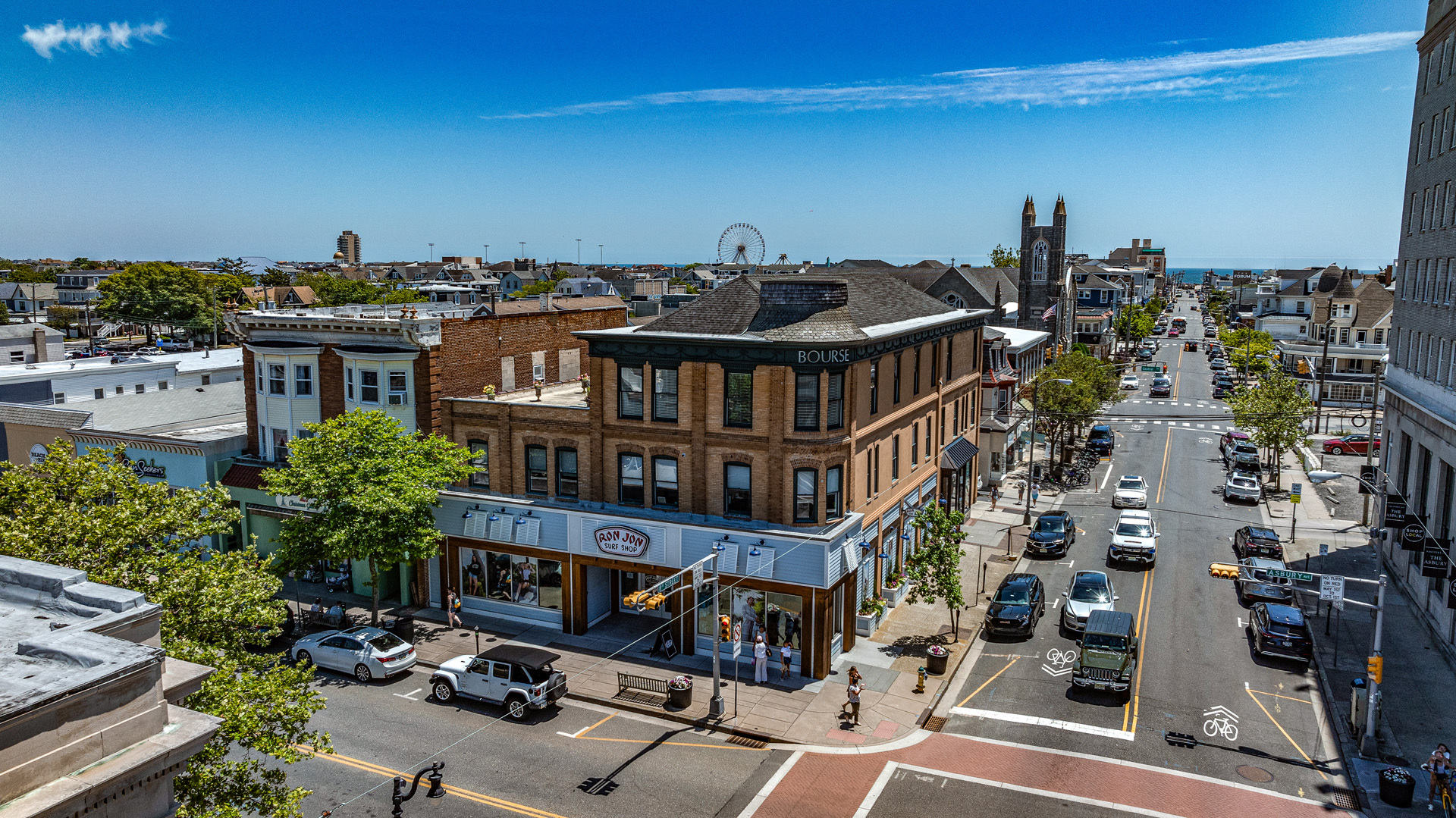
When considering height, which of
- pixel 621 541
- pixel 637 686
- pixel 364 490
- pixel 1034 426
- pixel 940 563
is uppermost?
pixel 364 490

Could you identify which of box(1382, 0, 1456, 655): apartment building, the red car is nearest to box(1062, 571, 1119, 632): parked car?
box(1382, 0, 1456, 655): apartment building

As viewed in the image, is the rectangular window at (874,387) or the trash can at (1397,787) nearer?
the trash can at (1397,787)

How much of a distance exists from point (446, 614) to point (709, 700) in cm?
1300

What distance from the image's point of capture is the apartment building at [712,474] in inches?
1211

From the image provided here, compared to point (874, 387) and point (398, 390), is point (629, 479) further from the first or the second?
point (398, 390)

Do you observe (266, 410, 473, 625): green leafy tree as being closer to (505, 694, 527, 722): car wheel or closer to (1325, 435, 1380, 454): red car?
(505, 694, 527, 722): car wheel

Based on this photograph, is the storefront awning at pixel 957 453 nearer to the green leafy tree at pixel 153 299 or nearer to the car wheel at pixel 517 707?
the car wheel at pixel 517 707

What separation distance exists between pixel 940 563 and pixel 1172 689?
8168 millimetres

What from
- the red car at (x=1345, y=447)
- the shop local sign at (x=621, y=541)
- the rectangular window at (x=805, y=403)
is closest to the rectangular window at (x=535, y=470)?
the shop local sign at (x=621, y=541)

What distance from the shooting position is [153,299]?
400ft

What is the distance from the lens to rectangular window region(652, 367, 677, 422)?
32.7m

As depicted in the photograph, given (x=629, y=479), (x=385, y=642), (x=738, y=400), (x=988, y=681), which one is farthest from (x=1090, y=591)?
(x=385, y=642)

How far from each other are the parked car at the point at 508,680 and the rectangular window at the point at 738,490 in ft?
26.5

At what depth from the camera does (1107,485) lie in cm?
5888
